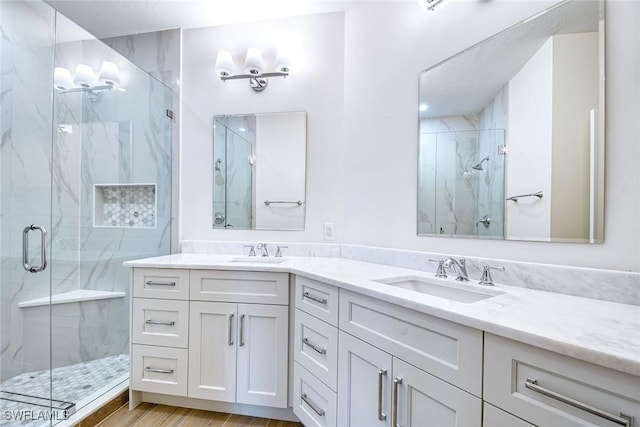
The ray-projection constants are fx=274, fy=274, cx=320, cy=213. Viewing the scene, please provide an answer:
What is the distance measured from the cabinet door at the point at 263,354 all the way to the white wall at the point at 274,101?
2.10ft

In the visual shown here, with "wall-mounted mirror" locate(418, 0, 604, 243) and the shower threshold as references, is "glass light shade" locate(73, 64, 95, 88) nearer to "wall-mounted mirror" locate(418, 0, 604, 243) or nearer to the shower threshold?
the shower threshold

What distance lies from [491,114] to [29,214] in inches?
109

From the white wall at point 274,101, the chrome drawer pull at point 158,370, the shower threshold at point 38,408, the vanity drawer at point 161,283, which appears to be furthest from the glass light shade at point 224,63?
the shower threshold at point 38,408

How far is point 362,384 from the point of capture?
109 centimetres

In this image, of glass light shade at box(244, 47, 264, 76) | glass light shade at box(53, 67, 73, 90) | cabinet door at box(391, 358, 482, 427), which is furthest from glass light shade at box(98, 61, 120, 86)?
cabinet door at box(391, 358, 482, 427)

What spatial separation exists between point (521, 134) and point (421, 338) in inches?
36.8

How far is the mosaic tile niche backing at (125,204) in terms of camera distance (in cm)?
223

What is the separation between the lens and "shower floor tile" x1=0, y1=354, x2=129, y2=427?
1.53 m

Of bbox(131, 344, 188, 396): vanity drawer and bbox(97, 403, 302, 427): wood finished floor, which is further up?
bbox(131, 344, 188, 396): vanity drawer

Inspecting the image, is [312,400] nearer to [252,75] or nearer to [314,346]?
[314,346]

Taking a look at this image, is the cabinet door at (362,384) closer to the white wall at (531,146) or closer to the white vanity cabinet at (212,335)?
the white vanity cabinet at (212,335)

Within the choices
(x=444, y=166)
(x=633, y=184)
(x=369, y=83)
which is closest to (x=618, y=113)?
(x=633, y=184)

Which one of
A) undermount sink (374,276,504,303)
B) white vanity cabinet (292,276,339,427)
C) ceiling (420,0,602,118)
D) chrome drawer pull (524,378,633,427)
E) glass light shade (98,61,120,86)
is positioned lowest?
white vanity cabinet (292,276,339,427)

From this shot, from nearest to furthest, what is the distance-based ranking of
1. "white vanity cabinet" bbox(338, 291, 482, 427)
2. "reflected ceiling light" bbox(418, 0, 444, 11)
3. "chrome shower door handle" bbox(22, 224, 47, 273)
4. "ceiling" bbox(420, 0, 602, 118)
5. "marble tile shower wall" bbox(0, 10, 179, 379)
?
"white vanity cabinet" bbox(338, 291, 482, 427), "ceiling" bbox(420, 0, 602, 118), "reflected ceiling light" bbox(418, 0, 444, 11), "chrome shower door handle" bbox(22, 224, 47, 273), "marble tile shower wall" bbox(0, 10, 179, 379)
